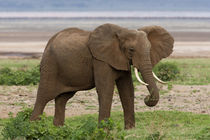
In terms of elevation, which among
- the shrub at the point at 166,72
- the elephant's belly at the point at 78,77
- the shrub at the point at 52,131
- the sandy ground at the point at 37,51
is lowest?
the sandy ground at the point at 37,51

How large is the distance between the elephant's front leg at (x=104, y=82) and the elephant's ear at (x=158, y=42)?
100cm

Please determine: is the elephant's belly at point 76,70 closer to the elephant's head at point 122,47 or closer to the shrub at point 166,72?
the elephant's head at point 122,47

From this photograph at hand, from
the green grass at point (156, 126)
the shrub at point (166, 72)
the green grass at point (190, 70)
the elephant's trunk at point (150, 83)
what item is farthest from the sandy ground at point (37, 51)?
the elephant's trunk at point (150, 83)

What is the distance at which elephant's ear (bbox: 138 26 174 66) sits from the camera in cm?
1191

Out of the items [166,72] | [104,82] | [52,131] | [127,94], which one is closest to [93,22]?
[166,72]

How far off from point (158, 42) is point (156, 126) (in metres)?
1.73

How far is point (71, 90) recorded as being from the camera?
1177 cm

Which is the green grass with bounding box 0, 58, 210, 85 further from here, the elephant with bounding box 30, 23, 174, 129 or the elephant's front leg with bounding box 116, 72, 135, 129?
the elephant with bounding box 30, 23, 174, 129

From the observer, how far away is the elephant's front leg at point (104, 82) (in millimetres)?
11297

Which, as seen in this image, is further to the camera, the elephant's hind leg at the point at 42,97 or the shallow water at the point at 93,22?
the shallow water at the point at 93,22

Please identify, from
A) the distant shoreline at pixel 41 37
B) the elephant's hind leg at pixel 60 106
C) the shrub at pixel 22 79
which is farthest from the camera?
the distant shoreline at pixel 41 37

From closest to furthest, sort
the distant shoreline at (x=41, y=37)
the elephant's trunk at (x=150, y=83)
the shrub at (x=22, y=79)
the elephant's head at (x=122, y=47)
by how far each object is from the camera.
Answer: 1. the elephant's trunk at (x=150, y=83)
2. the elephant's head at (x=122, y=47)
3. the shrub at (x=22, y=79)
4. the distant shoreline at (x=41, y=37)

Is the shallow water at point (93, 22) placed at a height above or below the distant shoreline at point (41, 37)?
below

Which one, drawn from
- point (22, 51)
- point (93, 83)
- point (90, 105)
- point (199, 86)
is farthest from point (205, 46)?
point (93, 83)
